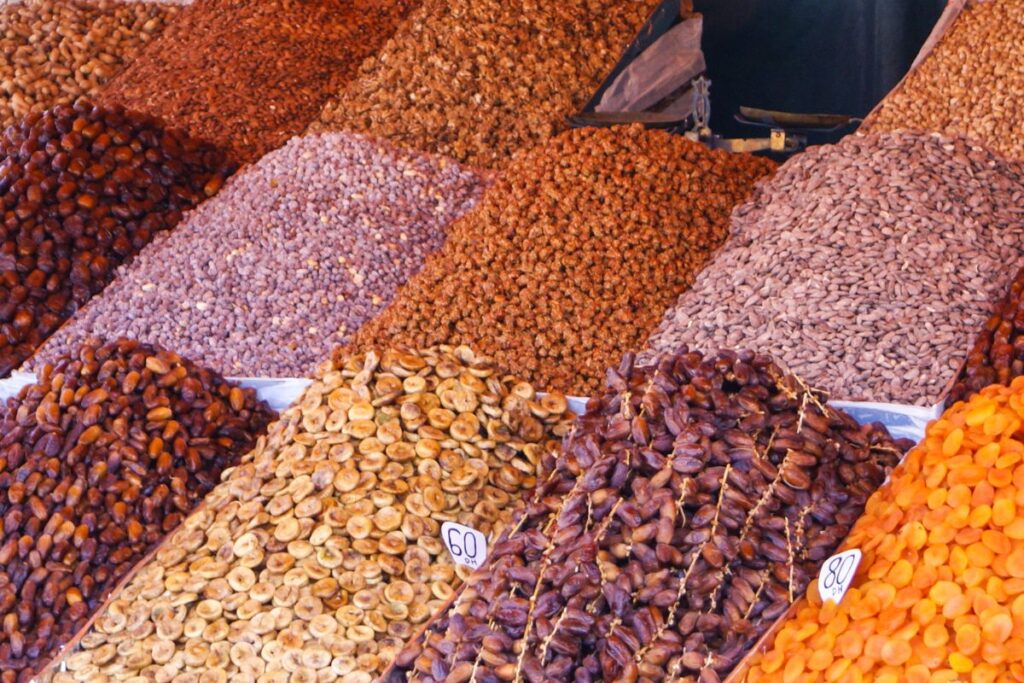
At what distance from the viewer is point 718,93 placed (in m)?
3.79

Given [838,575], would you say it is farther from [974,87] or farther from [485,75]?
[485,75]

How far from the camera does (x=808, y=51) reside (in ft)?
11.8

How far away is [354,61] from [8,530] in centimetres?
197

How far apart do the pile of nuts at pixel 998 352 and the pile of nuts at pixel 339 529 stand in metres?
0.74

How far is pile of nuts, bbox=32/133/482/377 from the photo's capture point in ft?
8.79

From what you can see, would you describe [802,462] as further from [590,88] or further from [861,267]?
[590,88]

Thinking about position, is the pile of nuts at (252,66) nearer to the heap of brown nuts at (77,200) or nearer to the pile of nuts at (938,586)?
the heap of brown nuts at (77,200)

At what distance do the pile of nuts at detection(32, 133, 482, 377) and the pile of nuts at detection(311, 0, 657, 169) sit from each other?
0.16 metres

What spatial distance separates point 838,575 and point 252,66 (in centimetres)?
266

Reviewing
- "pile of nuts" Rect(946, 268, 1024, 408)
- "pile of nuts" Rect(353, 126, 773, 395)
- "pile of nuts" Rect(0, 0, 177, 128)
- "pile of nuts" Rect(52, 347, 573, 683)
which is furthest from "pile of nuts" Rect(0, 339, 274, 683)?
"pile of nuts" Rect(0, 0, 177, 128)

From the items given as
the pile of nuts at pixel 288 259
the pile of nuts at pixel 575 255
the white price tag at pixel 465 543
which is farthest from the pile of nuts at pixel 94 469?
the white price tag at pixel 465 543

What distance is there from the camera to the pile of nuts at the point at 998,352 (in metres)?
1.97

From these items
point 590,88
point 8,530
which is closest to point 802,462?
point 8,530

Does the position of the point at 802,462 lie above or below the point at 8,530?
above
